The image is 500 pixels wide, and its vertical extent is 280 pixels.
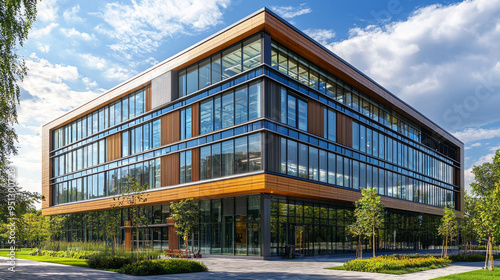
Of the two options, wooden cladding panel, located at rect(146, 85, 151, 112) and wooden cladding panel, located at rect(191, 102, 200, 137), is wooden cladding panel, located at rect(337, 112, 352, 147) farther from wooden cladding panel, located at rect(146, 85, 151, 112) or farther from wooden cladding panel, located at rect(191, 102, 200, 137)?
wooden cladding panel, located at rect(146, 85, 151, 112)

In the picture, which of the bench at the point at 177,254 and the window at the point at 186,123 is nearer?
the bench at the point at 177,254

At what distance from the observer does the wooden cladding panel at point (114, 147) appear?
157ft

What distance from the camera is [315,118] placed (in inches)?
1465

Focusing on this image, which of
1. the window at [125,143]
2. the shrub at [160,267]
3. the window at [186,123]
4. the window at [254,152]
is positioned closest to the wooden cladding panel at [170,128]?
the window at [186,123]

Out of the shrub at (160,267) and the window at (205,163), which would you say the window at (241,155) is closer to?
the window at (205,163)

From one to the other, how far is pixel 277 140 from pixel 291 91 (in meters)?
4.89

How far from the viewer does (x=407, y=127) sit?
55375 mm

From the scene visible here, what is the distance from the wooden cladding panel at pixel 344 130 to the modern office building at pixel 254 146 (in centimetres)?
19

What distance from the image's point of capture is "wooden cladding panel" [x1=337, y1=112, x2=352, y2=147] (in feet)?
133

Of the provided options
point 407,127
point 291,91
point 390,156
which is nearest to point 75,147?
point 291,91

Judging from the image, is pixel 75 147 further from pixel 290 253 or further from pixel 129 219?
pixel 290 253

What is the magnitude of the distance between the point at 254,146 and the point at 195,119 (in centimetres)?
801

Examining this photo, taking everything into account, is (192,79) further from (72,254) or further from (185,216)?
(72,254)

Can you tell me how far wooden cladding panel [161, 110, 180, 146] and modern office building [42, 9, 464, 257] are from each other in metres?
0.15
